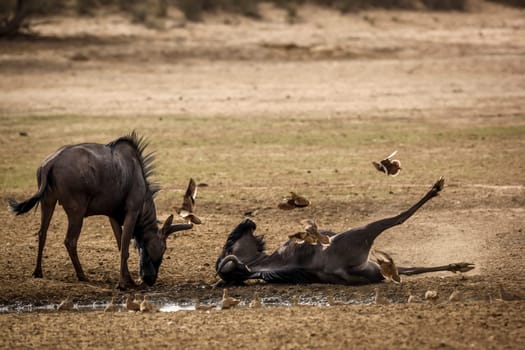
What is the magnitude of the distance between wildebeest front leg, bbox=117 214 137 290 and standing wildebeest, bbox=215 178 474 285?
87 cm

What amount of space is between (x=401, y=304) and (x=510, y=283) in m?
1.32

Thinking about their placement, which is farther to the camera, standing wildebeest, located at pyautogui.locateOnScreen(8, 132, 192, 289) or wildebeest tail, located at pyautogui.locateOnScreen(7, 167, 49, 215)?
standing wildebeest, located at pyautogui.locateOnScreen(8, 132, 192, 289)

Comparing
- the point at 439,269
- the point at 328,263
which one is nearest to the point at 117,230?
the point at 328,263

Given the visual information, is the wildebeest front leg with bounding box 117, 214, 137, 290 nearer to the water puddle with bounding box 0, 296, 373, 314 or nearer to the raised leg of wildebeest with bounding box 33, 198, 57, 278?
the water puddle with bounding box 0, 296, 373, 314

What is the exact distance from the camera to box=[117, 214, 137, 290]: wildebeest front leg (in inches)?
408

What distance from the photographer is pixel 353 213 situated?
13.4 m

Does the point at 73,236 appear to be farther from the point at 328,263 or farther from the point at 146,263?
the point at 328,263

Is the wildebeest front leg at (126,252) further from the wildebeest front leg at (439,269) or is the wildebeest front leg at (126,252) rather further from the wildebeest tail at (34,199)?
the wildebeest front leg at (439,269)

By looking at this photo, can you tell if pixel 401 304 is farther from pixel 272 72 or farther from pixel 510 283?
pixel 272 72

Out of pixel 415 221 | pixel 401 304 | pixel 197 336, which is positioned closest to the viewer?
pixel 197 336

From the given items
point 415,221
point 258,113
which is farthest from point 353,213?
point 258,113

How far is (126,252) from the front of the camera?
34.3ft

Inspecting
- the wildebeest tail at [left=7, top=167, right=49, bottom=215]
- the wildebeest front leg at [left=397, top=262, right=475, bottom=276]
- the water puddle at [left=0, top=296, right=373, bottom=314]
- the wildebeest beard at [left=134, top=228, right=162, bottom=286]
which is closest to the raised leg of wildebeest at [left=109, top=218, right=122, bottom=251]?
the wildebeest beard at [left=134, top=228, right=162, bottom=286]

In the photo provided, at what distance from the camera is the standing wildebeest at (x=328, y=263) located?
10.1 metres
